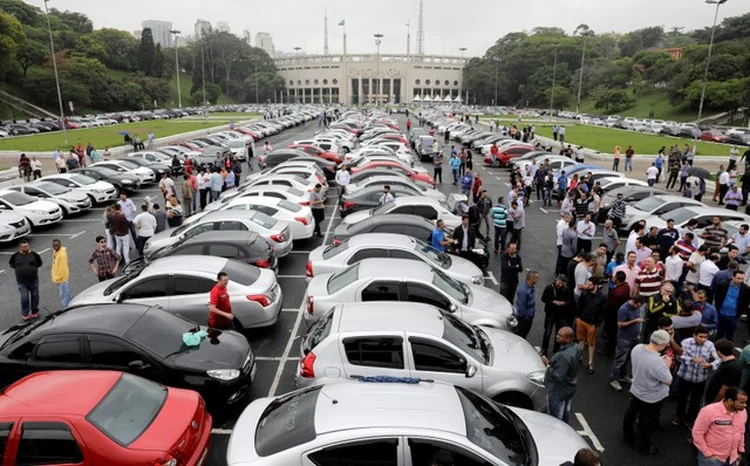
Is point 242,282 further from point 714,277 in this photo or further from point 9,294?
point 714,277

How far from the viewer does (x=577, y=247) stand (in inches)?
483

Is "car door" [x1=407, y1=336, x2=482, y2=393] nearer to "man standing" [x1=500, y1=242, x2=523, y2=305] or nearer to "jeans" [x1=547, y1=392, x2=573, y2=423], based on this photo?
"jeans" [x1=547, y1=392, x2=573, y2=423]

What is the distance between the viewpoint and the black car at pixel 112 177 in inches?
858

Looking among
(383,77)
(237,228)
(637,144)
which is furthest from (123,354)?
(383,77)

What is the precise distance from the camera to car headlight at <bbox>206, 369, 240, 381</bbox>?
6.63m

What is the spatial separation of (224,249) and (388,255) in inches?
138

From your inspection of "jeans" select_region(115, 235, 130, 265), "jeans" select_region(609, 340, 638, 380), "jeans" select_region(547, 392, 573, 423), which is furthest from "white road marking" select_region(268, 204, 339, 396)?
"jeans" select_region(609, 340, 638, 380)

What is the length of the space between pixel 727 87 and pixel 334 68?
120018 millimetres

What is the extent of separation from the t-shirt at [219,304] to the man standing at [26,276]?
4.22 m

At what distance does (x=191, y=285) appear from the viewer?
8.75 metres

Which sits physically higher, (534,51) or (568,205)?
(534,51)

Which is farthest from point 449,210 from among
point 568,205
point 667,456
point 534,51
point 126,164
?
point 534,51

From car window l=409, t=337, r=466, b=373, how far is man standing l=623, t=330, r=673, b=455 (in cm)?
211

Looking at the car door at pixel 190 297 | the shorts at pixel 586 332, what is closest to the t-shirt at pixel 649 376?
the shorts at pixel 586 332
